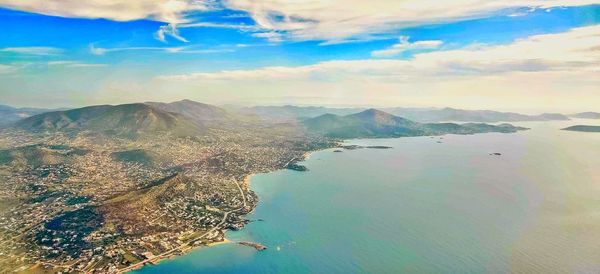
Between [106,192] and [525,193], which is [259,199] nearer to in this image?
[106,192]

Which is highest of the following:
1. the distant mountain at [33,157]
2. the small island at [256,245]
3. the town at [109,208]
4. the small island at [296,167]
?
the distant mountain at [33,157]

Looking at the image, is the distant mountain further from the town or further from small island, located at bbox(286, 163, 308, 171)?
small island, located at bbox(286, 163, 308, 171)

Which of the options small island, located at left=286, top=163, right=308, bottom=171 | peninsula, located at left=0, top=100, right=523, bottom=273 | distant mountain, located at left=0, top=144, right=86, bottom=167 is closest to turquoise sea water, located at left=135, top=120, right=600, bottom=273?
peninsula, located at left=0, top=100, right=523, bottom=273

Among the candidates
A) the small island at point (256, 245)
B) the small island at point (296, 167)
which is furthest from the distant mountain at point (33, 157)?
the small island at point (256, 245)

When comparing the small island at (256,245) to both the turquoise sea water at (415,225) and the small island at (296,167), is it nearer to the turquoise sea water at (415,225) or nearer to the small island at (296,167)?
the turquoise sea water at (415,225)

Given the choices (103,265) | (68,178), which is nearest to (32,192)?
(68,178)

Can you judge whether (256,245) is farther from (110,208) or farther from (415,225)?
(110,208)

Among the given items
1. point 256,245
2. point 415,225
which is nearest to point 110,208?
point 256,245

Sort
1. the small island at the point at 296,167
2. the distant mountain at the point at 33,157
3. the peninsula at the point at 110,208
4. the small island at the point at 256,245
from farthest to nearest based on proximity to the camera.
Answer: the small island at the point at 296,167 → the distant mountain at the point at 33,157 → the small island at the point at 256,245 → the peninsula at the point at 110,208

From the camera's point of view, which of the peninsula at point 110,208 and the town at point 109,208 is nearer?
the town at point 109,208
